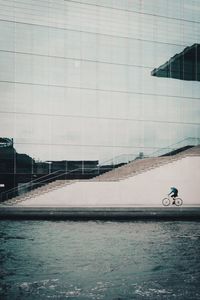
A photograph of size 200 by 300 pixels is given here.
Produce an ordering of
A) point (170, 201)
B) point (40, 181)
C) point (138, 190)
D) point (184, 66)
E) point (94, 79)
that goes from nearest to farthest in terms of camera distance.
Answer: point (170, 201) < point (138, 190) < point (40, 181) < point (94, 79) < point (184, 66)

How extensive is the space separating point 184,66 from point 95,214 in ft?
62.9

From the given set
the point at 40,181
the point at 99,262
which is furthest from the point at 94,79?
the point at 99,262

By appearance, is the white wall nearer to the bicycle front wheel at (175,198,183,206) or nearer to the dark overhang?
the bicycle front wheel at (175,198,183,206)

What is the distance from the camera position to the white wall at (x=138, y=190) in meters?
29.3

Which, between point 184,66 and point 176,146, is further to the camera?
point 184,66

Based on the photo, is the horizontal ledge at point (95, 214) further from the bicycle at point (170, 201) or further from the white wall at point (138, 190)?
the bicycle at point (170, 201)

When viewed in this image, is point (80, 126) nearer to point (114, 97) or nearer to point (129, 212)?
point (114, 97)

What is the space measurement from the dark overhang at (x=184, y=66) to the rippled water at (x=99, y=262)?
19.3 meters

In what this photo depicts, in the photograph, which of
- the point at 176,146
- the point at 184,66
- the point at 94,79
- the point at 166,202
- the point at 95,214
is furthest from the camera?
the point at 184,66

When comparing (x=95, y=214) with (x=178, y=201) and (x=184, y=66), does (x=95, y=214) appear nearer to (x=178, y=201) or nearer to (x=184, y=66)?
(x=178, y=201)

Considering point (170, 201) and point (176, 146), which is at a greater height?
point (176, 146)

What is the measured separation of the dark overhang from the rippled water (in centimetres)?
1931

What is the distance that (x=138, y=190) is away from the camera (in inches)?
1200

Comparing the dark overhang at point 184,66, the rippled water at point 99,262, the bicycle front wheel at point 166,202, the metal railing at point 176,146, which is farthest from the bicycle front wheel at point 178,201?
the dark overhang at point 184,66
